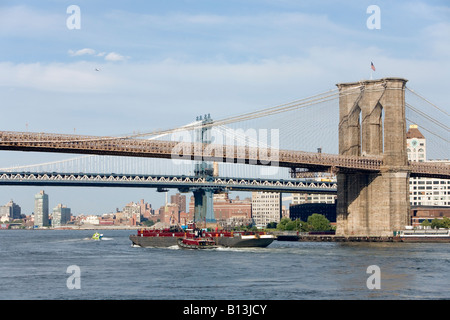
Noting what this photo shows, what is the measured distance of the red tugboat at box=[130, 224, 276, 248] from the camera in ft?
255

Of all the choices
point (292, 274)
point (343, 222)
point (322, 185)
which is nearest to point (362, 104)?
point (343, 222)

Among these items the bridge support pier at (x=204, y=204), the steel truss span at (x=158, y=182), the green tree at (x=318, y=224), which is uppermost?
the steel truss span at (x=158, y=182)

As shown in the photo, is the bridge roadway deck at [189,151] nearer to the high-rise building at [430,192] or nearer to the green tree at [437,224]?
the green tree at [437,224]

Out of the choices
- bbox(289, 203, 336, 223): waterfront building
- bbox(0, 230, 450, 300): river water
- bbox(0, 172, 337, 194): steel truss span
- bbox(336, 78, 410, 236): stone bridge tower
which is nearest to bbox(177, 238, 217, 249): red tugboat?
bbox(0, 230, 450, 300): river water

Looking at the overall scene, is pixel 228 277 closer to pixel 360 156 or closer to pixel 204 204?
pixel 360 156

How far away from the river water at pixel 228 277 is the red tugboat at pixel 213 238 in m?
12.8

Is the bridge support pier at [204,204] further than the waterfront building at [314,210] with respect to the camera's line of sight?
No

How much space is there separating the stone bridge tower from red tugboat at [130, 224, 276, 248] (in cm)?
1385

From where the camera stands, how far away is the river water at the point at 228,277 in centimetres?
3788

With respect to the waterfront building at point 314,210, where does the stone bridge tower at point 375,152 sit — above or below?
above

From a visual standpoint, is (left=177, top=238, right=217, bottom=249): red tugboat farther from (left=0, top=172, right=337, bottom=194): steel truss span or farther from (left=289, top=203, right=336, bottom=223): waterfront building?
(left=289, top=203, right=336, bottom=223): waterfront building

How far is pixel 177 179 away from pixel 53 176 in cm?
2362

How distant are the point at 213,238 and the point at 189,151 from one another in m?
9.02

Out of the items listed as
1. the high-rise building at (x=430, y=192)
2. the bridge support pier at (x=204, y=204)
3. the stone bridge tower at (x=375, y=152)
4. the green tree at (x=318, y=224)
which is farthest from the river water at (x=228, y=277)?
the high-rise building at (x=430, y=192)
